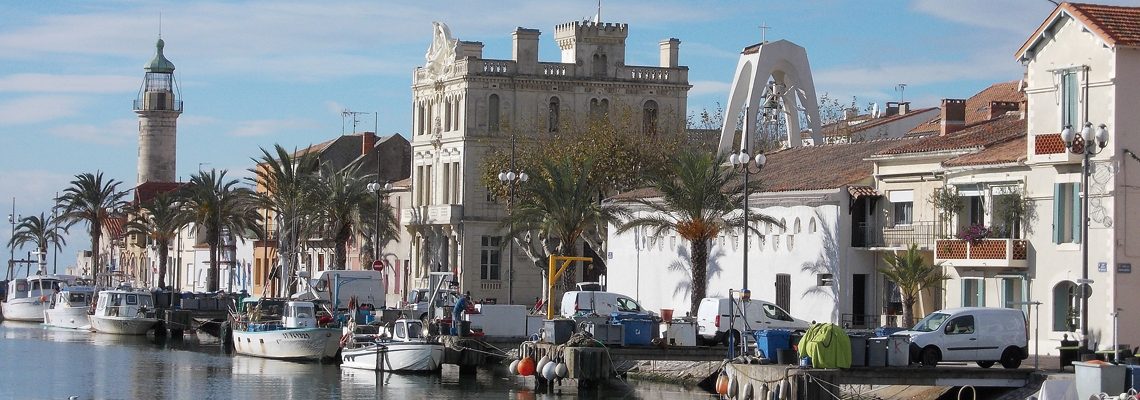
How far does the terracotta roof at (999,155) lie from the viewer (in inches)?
1907

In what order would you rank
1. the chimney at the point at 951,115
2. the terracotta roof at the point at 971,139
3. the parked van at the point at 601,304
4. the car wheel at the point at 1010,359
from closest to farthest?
the car wheel at the point at 1010,359
the terracotta roof at the point at 971,139
the parked van at the point at 601,304
the chimney at the point at 951,115

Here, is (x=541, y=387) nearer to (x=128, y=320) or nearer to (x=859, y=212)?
(x=859, y=212)

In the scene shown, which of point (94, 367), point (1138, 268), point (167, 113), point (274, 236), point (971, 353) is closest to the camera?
point (971, 353)

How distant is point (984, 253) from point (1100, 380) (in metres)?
13.8

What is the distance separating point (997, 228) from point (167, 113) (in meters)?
105

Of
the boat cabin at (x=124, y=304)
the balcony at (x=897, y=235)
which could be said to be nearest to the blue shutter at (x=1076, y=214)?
the balcony at (x=897, y=235)

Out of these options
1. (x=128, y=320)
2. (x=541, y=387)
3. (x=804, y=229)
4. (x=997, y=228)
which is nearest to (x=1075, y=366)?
(x=997, y=228)

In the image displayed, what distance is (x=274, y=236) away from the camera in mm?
107750

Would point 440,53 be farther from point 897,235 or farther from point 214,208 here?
point 897,235

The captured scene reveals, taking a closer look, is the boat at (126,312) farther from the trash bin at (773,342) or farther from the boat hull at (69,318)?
the trash bin at (773,342)

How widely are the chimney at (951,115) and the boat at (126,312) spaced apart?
37.7 meters

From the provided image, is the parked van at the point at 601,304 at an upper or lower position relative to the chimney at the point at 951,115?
lower

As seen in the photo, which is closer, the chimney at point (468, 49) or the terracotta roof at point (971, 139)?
the terracotta roof at point (971, 139)

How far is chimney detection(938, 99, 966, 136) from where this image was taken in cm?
6153
